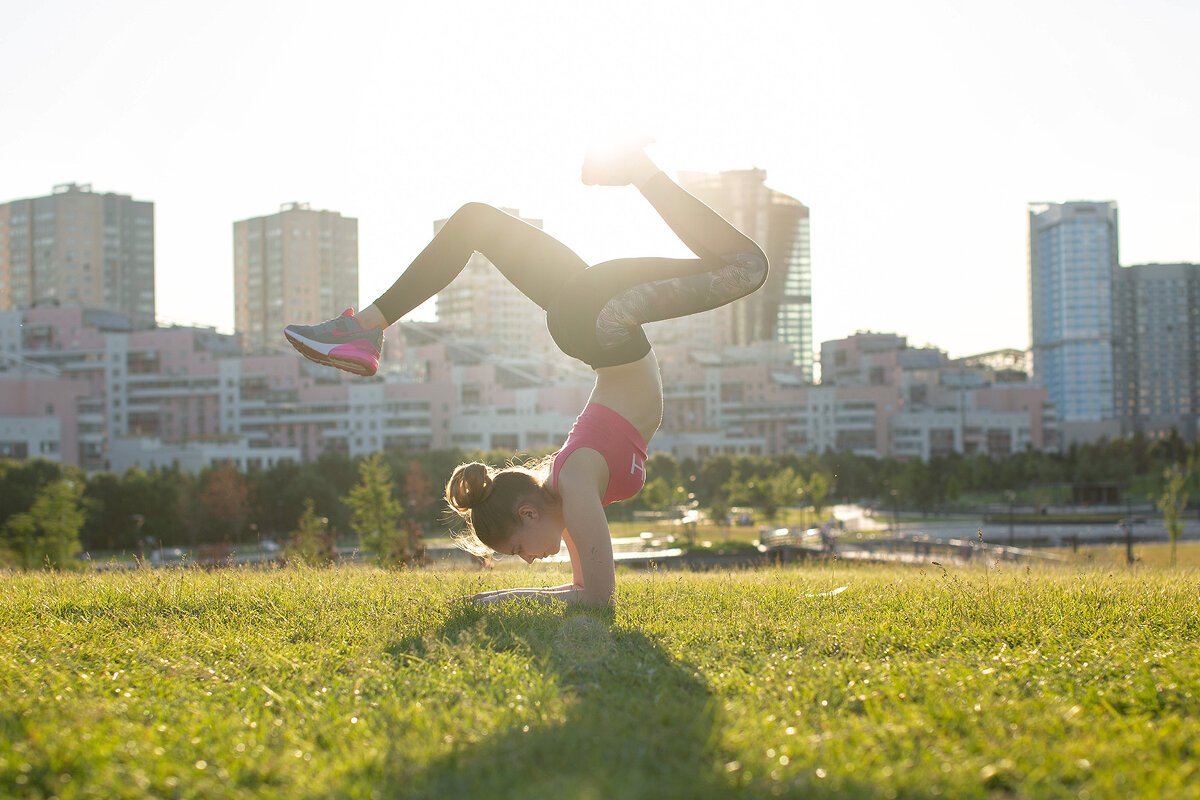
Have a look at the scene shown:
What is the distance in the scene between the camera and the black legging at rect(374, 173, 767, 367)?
13.9ft

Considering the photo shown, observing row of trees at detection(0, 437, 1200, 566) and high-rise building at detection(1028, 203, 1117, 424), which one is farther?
high-rise building at detection(1028, 203, 1117, 424)

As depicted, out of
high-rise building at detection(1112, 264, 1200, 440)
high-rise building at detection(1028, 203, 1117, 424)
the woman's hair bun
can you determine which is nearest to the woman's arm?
the woman's hair bun

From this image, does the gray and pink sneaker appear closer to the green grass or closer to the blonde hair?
the blonde hair

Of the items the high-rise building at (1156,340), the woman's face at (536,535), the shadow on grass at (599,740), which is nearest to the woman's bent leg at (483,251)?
the woman's face at (536,535)

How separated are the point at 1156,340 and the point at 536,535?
165m

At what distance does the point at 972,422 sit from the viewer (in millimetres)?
97688

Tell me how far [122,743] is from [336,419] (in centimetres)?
8157

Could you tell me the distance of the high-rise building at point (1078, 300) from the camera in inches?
5600

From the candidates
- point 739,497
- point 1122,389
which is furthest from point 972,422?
point 1122,389

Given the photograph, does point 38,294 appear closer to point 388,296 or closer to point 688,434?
point 688,434

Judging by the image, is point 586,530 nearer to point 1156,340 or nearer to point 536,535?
point 536,535

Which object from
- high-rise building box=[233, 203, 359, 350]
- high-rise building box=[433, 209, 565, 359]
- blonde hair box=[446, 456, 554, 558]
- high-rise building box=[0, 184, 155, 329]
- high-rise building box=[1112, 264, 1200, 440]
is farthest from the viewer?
high-rise building box=[433, 209, 565, 359]

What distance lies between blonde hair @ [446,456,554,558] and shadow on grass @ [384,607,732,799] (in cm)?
102

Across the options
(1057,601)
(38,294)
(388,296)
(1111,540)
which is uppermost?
(38,294)
